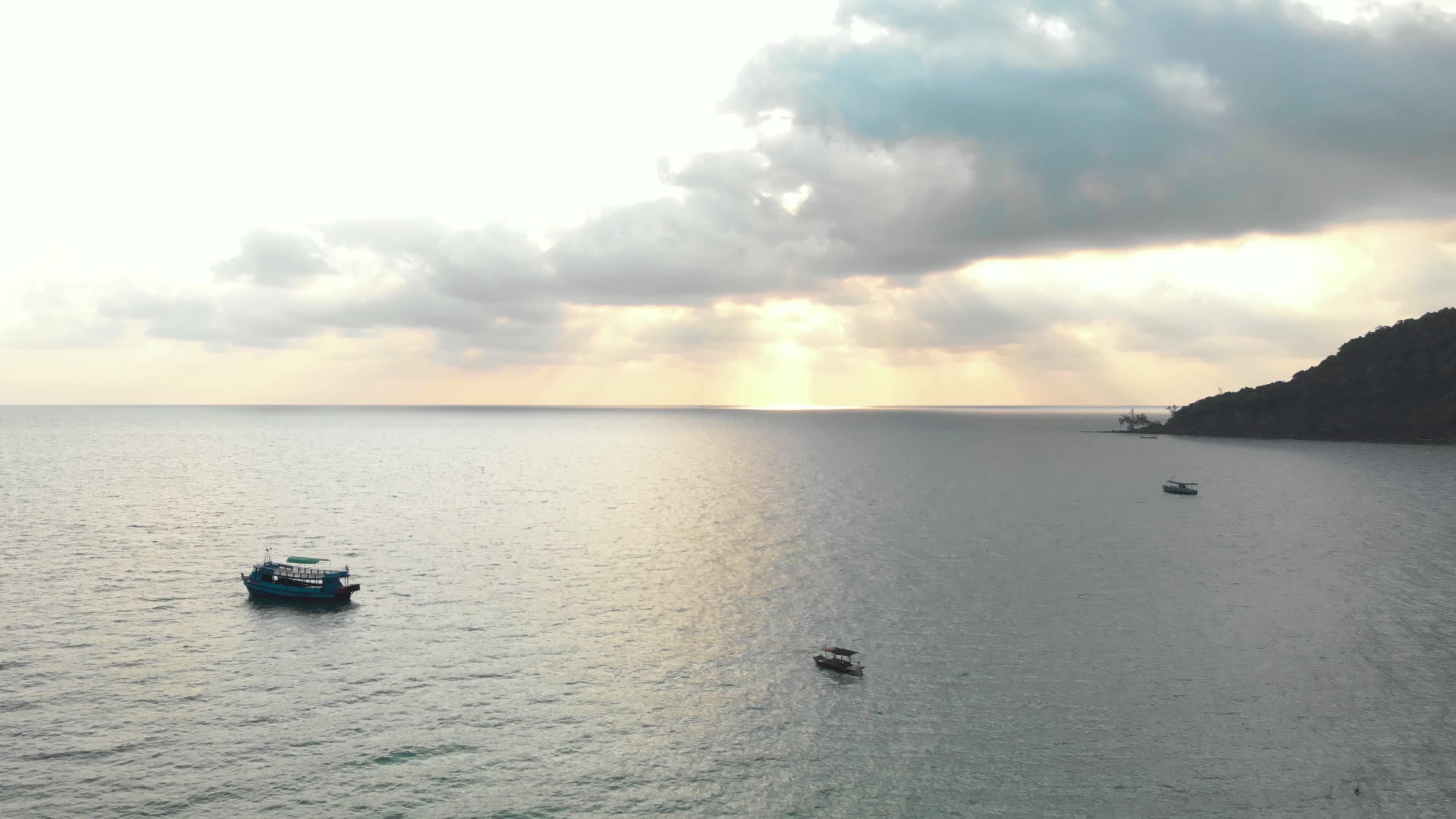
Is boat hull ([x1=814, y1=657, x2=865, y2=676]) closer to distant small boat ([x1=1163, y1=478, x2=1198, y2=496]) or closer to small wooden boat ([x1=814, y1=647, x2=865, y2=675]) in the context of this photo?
small wooden boat ([x1=814, y1=647, x2=865, y2=675])

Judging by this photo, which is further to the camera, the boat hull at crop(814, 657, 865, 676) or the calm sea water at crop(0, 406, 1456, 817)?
the boat hull at crop(814, 657, 865, 676)

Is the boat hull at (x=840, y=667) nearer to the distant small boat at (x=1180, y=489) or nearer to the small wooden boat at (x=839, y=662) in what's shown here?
the small wooden boat at (x=839, y=662)

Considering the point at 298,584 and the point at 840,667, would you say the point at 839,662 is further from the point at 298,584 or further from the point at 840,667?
the point at 298,584

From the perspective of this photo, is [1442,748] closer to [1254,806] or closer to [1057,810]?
[1254,806]

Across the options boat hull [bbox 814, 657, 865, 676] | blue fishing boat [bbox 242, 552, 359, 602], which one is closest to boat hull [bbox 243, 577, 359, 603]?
blue fishing boat [bbox 242, 552, 359, 602]

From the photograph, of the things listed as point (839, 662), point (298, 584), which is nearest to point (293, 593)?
point (298, 584)

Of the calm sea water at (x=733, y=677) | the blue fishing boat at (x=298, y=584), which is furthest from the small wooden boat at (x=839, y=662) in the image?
the blue fishing boat at (x=298, y=584)
